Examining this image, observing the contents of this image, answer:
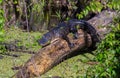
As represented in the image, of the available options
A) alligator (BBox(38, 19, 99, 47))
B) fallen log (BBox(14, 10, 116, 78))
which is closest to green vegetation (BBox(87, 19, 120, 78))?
fallen log (BBox(14, 10, 116, 78))

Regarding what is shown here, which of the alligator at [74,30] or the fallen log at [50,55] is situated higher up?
the alligator at [74,30]

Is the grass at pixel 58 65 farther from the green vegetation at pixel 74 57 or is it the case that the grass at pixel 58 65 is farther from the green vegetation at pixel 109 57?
the green vegetation at pixel 109 57

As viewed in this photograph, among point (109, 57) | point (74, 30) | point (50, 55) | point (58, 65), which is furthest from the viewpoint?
point (74, 30)

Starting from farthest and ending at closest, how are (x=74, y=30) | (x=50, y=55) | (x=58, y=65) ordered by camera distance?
(x=74, y=30), (x=58, y=65), (x=50, y=55)

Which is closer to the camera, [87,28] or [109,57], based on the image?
[109,57]

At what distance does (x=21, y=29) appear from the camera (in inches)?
242

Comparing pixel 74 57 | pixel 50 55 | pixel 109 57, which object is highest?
pixel 109 57

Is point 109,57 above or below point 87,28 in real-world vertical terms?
above

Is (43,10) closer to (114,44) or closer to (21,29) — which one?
(21,29)

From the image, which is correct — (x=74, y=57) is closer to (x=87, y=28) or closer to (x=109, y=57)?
(x=87, y=28)

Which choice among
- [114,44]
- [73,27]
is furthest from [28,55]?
[114,44]

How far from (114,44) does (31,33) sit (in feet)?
10.9

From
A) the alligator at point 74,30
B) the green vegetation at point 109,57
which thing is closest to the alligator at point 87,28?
the alligator at point 74,30

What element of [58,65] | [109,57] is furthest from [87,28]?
[109,57]
